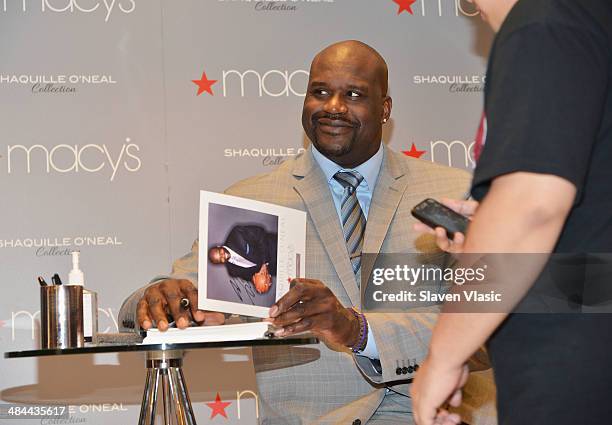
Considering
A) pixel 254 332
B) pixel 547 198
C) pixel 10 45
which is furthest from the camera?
pixel 10 45

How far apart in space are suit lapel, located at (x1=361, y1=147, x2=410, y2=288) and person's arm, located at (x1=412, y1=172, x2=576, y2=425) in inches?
60.0

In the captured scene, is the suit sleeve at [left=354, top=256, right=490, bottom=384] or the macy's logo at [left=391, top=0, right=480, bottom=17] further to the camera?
the macy's logo at [left=391, top=0, right=480, bottom=17]

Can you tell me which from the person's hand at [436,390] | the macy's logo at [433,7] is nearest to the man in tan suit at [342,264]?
the person's hand at [436,390]

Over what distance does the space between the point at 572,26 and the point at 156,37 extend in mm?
3408

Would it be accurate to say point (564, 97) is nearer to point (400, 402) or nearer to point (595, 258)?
point (595, 258)

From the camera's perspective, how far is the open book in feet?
7.70

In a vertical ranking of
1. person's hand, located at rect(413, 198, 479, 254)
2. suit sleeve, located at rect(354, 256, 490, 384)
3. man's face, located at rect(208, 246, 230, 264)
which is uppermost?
man's face, located at rect(208, 246, 230, 264)

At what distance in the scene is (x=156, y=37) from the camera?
4.55 meters

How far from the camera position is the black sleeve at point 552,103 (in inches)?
53.3

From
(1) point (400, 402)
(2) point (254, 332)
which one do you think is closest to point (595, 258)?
(2) point (254, 332)

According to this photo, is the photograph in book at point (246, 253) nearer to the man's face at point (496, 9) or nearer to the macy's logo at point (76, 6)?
the man's face at point (496, 9)

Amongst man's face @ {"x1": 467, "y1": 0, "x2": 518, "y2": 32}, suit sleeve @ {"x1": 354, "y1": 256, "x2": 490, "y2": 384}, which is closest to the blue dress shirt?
suit sleeve @ {"x1": 354, "y1": 256, "x2": 490, "y2": 384}

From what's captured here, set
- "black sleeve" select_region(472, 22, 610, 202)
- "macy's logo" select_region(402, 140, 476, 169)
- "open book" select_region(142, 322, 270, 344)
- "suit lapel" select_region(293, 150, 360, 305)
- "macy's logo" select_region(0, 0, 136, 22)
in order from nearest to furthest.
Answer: "black sleeve" select_region(472, 22, 610, 202), "open book" select_region(142, 322, 270, 344), "suit lapel" select_region(293, 150, 360, 305), "macy's logo" select_region(0, 0, 136, 22), "macy's logo" select_region(402, 140, 476, 169)

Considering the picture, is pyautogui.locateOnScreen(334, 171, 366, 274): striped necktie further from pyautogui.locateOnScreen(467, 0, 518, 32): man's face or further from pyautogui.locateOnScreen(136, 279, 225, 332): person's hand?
pyautogui.locateOnScreen(467, 0, 518, 32): man's face
